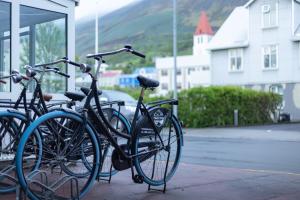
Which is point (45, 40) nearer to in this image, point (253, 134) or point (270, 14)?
point (253, 134)

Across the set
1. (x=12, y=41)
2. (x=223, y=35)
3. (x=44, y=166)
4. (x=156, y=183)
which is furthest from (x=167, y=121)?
(x=223, y=35)

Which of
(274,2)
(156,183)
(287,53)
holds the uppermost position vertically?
(274,2)

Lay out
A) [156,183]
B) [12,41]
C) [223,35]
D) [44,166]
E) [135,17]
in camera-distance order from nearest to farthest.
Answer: [44,166] → [156,183] → [12,41] → [223,35] → [135,17]

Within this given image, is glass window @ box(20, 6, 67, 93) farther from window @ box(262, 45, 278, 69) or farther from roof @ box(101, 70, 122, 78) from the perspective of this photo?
roof @ box(101, 70, 122, 78)

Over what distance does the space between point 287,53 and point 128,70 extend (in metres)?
129

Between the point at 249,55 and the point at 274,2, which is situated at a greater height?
the point at 274,2

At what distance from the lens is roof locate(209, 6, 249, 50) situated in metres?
44.7

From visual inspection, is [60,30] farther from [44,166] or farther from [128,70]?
[128,70]

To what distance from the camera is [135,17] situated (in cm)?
11431

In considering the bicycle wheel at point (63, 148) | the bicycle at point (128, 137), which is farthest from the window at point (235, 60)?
the bicycle wheel at point (63, 148)

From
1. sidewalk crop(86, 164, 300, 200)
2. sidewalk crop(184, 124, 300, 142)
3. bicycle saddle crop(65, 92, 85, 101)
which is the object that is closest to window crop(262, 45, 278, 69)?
sidewalk crop(184, 124, 300, 142)

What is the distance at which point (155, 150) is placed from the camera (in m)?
6.64

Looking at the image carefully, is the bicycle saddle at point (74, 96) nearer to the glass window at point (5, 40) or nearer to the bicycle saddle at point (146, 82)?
the bicycle saddle at point (146, 82)

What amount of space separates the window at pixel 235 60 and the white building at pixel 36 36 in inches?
1427
